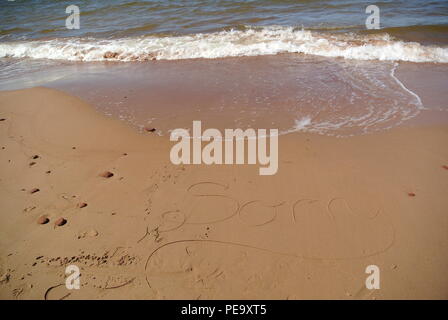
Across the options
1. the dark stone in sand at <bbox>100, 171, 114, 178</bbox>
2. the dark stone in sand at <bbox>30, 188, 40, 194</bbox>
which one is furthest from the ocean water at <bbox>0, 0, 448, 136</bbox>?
the dark stone in sand at <bbox>30, 188, 40, 194</bbox>

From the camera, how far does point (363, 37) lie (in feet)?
30.9

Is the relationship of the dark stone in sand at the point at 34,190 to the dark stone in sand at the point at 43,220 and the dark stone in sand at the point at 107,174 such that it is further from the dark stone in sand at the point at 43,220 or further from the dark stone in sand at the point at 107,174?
the dark stone in sand at the point at 107,174

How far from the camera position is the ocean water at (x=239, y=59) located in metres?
5.48

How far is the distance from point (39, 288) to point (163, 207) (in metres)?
1.40

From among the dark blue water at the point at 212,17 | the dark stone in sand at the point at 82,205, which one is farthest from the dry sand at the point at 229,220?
the dark blue water at the point at 212,17

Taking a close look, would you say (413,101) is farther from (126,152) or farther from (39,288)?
(39,288)

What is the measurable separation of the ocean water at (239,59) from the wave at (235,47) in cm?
4

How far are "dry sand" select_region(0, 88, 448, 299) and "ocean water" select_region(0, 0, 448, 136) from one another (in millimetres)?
990

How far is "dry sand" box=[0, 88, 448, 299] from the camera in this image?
271 centimetres

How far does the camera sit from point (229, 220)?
3.28m

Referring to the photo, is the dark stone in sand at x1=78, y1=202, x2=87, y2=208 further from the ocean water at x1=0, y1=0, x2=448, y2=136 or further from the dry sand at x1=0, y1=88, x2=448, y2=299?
the ocean water at x1=0, y1=0, x2=448, y2=136

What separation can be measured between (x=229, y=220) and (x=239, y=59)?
21.1 ft

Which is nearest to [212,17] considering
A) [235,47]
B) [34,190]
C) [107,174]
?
[235,47]

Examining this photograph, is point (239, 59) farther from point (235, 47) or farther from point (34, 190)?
point (34, 190)
